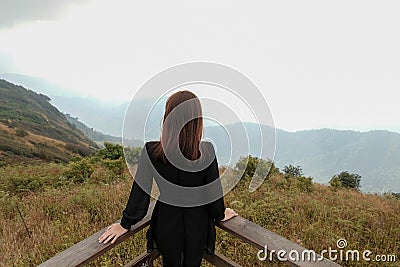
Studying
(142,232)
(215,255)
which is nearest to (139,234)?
(142,232)

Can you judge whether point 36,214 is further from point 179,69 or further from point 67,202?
point 179,69

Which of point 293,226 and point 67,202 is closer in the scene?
point 293,226

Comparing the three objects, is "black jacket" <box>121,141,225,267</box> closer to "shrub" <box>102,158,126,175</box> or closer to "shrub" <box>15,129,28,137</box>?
"shrub" <box>102,158,126,175</box>

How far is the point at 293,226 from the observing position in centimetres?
358

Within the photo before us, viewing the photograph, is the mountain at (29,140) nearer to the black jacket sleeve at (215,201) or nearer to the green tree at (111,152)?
the green tree at (111,152)

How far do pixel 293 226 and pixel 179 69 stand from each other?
9.85ft

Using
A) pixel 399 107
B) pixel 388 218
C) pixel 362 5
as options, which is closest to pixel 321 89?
pixel 399 107

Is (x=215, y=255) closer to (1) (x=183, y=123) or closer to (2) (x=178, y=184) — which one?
(2) (x=178, y=184)

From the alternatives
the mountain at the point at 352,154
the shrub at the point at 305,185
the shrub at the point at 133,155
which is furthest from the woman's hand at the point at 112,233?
the mountain at the point at 352,154

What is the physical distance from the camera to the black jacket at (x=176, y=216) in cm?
156

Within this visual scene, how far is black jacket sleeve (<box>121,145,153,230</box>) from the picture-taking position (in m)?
1.55

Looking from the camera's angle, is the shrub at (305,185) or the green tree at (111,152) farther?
the green tree at (111,152)

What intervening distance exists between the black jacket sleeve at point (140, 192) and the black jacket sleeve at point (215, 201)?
35 cm

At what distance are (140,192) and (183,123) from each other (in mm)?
497
